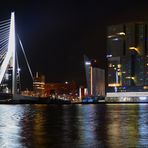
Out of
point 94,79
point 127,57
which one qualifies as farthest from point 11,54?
point 127,57

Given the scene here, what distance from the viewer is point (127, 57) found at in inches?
5787

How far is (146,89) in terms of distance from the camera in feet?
456

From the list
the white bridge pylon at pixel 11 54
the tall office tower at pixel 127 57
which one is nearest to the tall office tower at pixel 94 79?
the tall office tower at pixel 127 57

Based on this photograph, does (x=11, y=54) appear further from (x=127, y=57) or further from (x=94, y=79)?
(x=127, y=57)

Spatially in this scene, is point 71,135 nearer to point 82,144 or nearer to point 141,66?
point 82,144

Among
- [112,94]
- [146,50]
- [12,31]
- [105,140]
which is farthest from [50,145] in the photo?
[146,50]

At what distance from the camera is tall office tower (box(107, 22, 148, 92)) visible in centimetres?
14225

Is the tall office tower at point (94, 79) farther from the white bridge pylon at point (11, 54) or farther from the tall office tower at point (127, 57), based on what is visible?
the white bridge pylon at point (11, 54)

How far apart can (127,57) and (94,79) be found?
48.9 ft

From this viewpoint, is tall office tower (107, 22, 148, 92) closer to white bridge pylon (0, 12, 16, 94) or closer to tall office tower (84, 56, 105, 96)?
tall office tower (84, 56, 105, 96)

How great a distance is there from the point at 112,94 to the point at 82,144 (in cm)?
12413

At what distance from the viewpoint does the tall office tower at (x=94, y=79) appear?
135250 millimetres

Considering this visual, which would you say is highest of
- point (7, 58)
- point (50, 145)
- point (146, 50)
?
point (146, 50)

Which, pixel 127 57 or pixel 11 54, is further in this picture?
pixel 127 57
